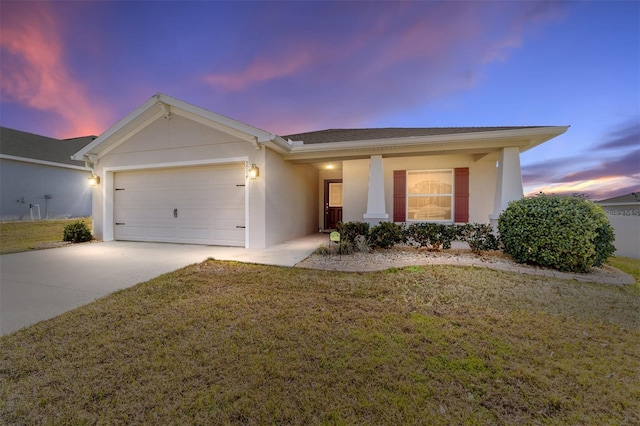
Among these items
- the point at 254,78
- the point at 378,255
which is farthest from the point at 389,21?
the point at 378,255

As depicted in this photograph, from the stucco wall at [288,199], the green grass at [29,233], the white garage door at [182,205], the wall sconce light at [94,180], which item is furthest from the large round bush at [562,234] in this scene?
the green grass at [29,233]

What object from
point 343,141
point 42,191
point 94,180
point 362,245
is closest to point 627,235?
point 362,245

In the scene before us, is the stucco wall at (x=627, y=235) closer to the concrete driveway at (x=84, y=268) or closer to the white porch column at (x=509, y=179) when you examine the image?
the white porch column at (x=509, y=179)

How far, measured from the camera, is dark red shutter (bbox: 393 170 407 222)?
342 inches

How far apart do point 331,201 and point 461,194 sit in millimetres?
5222

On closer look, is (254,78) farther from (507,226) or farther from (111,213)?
(507,226)

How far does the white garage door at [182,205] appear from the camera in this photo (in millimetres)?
7594

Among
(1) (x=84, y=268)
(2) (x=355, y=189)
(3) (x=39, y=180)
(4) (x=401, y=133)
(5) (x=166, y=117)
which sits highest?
(5) (x=166, y=117)

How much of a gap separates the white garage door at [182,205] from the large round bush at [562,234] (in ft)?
23.0

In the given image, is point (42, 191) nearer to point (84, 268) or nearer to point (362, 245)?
point (84, 268)

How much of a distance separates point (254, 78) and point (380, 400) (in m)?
11.4

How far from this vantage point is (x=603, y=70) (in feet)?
23.9

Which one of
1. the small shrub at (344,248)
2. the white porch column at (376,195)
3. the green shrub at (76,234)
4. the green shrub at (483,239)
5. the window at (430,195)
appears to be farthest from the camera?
the window at (430,195)

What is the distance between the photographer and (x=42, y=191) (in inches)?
543
